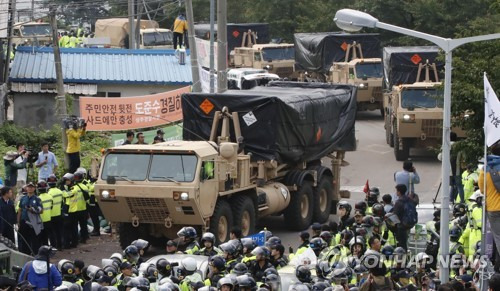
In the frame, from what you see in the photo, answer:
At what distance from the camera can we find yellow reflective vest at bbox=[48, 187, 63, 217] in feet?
73.6

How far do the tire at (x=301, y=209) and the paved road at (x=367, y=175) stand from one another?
214 mm

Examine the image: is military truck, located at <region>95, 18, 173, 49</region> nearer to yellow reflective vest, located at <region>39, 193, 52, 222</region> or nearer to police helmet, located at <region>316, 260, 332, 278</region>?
yellow reflective vest, located at <region>39, 193, 52, 222</region>

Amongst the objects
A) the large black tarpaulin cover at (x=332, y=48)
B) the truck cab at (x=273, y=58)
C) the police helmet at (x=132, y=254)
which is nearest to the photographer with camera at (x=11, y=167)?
the police helmet at (x=132, y=254)

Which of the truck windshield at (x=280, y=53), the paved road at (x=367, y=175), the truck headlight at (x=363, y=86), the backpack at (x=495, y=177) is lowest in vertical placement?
the paved road at (x=367, y=175)

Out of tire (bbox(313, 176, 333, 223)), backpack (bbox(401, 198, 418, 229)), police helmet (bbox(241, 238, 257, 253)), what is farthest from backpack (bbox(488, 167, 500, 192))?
tire (bbox(313, 176, 333, 223))

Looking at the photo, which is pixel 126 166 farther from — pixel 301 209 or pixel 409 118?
pixel 409 118

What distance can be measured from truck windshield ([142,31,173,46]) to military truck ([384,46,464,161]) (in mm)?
19287

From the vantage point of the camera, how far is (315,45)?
44438 mm

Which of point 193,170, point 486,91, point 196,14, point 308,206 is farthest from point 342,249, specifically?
point 196,14

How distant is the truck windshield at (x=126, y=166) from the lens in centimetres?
2197

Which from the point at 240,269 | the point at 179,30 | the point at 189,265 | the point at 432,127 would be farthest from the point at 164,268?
the point at 179,30

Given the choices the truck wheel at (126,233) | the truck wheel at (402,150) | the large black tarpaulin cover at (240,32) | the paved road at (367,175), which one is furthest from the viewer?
the large black tarpaulin cover at (240,32)

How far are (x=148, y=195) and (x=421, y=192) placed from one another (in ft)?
30.8

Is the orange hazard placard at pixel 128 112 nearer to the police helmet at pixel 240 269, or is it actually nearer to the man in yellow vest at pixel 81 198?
the man in yellow vest at pixel 81 198
